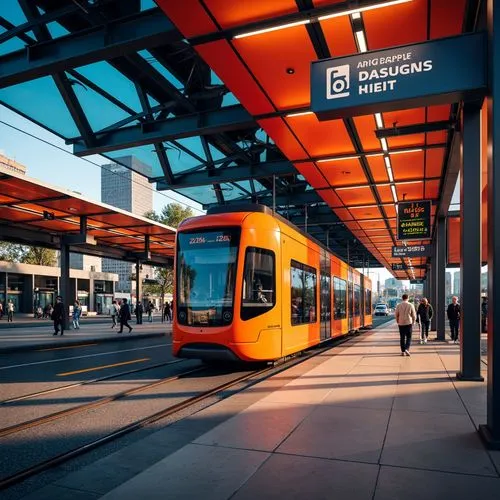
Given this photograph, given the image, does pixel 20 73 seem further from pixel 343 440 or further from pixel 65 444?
pixel 343 440

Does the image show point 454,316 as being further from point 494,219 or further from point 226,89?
point 494,219

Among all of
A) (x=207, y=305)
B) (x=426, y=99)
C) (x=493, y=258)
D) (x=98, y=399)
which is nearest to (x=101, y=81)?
(x=207, y=305)

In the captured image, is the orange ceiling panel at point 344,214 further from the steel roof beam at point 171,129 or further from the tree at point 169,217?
the tree at point 169,217

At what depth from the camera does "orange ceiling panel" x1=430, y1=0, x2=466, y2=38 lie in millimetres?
6172

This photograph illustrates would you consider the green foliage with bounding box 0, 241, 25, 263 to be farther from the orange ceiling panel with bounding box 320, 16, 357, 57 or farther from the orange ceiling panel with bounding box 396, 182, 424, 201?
the orange ceiling panel with bounding box 320, 16, 357, 57

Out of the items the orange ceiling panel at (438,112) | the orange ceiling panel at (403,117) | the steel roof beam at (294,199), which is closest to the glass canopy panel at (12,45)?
the orange ceiling panel at (403,117)

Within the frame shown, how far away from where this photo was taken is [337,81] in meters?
5.44

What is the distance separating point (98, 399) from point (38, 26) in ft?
22.4

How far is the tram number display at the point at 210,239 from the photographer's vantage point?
9.84 m

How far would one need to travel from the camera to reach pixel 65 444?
5230 millimetres

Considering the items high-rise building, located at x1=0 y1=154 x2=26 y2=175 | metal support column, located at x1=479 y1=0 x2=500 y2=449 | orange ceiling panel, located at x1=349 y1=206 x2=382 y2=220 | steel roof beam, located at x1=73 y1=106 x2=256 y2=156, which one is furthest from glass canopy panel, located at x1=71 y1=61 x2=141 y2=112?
high-rise building, located at x1=0 y1=154 x2=26 y2=175

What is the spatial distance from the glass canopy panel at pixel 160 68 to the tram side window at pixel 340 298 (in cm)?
904

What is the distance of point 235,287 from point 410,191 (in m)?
9.05

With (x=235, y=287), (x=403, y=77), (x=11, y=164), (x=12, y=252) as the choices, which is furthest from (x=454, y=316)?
(x=11, y=164)
